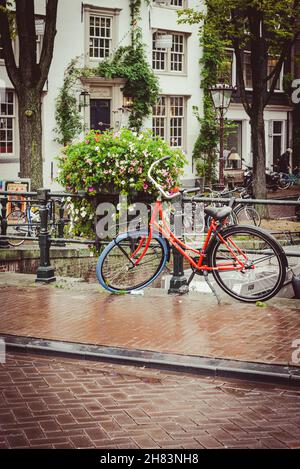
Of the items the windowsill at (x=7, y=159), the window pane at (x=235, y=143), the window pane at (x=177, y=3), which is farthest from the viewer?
the window pane at (x=235, y=143)

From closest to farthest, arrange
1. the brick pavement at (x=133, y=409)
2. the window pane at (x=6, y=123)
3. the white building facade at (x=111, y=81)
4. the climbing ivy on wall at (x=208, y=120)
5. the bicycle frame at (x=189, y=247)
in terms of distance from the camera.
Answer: the brick pavement at (x=133, y=409), the bicycle frame at (x=189, y=247), the window pane at (x=6, y=123), the white building facade at (x=111, y=81), the climbing ivy on wall at (x=208, y=120)

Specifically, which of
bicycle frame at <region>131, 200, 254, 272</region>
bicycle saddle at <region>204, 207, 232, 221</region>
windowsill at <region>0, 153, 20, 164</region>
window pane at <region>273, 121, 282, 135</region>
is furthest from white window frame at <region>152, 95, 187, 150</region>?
bicycle saddle at <region>204, 207, 232, 221</region>

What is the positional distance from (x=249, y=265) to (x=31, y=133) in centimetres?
1082

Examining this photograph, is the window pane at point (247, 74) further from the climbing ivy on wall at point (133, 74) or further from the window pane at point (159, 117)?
the climbing ivy on wall at point (133, 74)

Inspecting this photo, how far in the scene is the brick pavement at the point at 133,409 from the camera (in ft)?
14.0

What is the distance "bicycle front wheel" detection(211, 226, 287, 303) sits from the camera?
24.1ft

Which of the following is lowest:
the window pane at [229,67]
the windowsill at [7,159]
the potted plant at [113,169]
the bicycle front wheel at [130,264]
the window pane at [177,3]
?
the bicycle front wheel at [130,264]

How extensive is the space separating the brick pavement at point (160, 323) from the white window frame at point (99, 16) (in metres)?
18.9

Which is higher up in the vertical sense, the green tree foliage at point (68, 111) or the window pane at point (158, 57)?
the window pane at point (158, 57)

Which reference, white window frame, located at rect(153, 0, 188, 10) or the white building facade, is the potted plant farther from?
white window frame, located at rect(153, 0, 188, 10)

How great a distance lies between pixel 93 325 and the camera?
22.4 ft

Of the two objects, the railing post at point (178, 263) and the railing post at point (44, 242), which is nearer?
the railing post at point (178, 263)

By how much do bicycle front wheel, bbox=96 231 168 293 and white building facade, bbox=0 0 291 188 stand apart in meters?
13.7

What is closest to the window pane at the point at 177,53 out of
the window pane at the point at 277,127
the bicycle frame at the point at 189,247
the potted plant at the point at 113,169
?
the window pane at the point at 277,127
